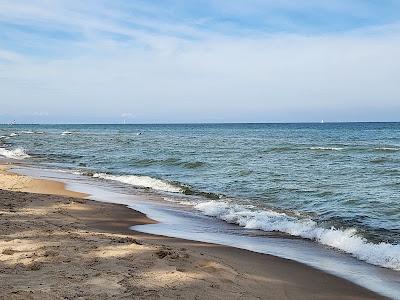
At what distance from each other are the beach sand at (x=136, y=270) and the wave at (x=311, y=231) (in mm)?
1535

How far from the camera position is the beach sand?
5176 millimetres

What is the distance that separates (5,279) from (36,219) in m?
4.32

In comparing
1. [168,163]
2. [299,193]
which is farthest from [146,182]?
[168,163]

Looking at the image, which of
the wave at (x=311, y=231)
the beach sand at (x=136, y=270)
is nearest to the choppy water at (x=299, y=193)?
the wave at (x=311, y=231)

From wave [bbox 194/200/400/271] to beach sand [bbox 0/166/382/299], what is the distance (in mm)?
1535

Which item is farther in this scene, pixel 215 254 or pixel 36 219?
pixel 36 219

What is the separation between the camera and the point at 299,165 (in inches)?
947

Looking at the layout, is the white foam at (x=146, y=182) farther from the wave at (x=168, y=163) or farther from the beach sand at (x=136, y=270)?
the beach sand at (x=136, y=270)

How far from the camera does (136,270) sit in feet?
19.5

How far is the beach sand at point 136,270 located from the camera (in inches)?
204

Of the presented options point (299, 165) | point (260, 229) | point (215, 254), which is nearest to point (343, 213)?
point (260, 229)

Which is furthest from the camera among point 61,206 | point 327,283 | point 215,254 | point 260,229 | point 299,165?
point 299,165

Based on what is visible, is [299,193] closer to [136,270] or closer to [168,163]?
[136,270]

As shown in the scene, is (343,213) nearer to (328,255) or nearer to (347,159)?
(328,255)
